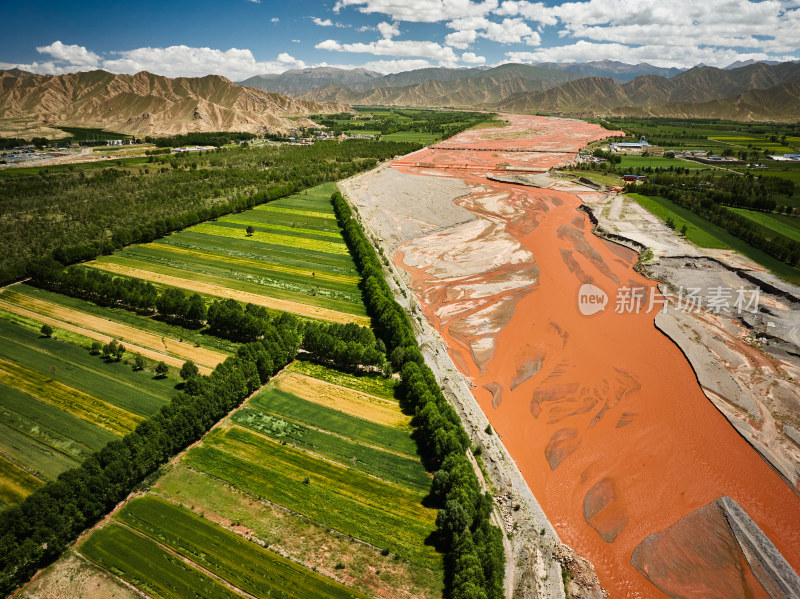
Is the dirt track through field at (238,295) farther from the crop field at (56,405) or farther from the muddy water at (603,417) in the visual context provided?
the crop field at (56,405)

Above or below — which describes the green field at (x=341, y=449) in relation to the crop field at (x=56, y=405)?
below

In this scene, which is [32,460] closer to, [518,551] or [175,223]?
[518,551]

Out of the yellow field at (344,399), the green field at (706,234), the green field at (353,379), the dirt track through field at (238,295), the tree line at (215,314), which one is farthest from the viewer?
the green field at (706,234)

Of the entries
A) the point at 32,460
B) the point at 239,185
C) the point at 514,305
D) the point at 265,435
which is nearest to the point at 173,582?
the point at 265,435

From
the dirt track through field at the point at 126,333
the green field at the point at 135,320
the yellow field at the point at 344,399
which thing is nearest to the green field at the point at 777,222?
the yellow field at the point at 344,399

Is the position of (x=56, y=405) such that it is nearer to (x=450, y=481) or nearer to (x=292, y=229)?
(x=450, y=481)

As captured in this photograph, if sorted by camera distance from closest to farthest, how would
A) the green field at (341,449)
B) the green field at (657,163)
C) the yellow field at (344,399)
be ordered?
the green field at (341,449) < the yellow field at (344,399) < the green field at (657,163)
